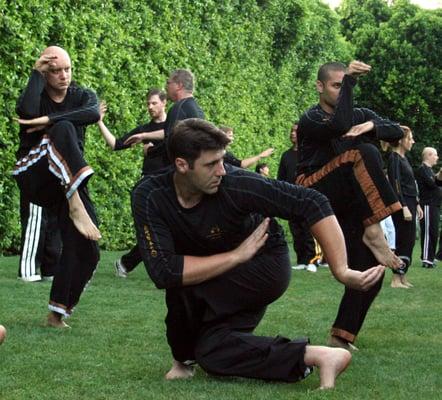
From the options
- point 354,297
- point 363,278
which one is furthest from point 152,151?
point 363,278

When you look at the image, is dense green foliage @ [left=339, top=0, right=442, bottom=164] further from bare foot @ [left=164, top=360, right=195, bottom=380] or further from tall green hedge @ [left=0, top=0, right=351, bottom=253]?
bare foot @ [left=164, top=360, right=195, bottom=380]

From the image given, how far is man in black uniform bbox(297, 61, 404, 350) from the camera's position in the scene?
6176 mm

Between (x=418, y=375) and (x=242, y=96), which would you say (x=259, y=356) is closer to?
(x=418, y=375)

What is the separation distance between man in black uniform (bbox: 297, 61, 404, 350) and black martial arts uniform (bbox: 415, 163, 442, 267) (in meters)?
10.1

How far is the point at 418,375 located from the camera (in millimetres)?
5297

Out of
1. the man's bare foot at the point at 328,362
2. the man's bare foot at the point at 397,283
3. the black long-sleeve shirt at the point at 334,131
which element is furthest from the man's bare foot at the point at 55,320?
the man's bare foot at the point at 397,283

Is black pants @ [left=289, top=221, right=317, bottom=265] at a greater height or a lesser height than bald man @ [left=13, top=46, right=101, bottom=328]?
lesser

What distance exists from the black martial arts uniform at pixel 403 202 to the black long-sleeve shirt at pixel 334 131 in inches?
191

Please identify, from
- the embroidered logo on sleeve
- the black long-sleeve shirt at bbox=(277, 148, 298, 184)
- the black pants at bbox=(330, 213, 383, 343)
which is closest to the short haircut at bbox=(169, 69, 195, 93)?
the black pants at bbox=(330, 213, 383, 343)

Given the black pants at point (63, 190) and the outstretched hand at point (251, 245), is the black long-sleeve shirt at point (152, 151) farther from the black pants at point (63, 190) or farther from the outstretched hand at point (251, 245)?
the outstretched hand at point (251, 245)

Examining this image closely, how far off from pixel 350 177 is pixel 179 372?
1852 millimetres

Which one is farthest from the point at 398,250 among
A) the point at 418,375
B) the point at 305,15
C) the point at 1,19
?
the point at 305,15

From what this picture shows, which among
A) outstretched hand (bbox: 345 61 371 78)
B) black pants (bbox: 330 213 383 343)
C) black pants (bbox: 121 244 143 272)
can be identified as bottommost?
black pants (bbox: 121 244 143 272)

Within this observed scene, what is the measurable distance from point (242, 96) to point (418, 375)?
1487 cm
